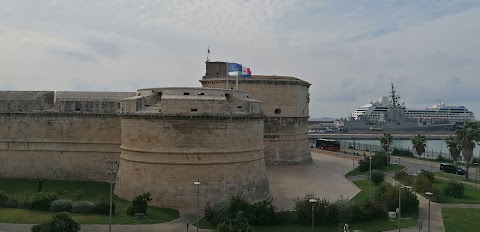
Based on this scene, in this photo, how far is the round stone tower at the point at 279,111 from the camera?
39.5m

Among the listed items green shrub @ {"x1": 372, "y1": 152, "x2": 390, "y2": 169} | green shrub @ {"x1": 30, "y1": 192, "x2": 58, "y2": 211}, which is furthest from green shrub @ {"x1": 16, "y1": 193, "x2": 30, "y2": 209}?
green shrub @ {"x1": 372, "y1": 152, "x2": 390, "y2": 169}

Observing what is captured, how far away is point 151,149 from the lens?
21.9 metres

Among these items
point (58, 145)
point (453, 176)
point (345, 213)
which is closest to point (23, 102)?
point (58, 145)

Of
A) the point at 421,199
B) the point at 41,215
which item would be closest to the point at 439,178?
the point at 421,199

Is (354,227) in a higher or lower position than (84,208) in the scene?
lower

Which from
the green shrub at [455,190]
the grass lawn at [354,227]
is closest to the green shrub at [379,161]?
the green shrub at [455,190]

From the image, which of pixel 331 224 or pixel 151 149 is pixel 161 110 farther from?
pixel 331 224

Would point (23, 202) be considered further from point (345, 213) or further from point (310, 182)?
point (310, 182)

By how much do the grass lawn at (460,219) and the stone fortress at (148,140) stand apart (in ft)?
31.8

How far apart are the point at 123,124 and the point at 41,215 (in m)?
6.50

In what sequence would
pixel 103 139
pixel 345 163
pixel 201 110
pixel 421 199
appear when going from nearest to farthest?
pixel 201 110 < pixel 421 199 < pixel 103 139 < pixel 345 163

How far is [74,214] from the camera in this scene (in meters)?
20.1

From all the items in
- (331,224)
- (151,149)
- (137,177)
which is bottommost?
(331,224)

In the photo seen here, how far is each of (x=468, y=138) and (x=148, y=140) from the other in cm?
2638
